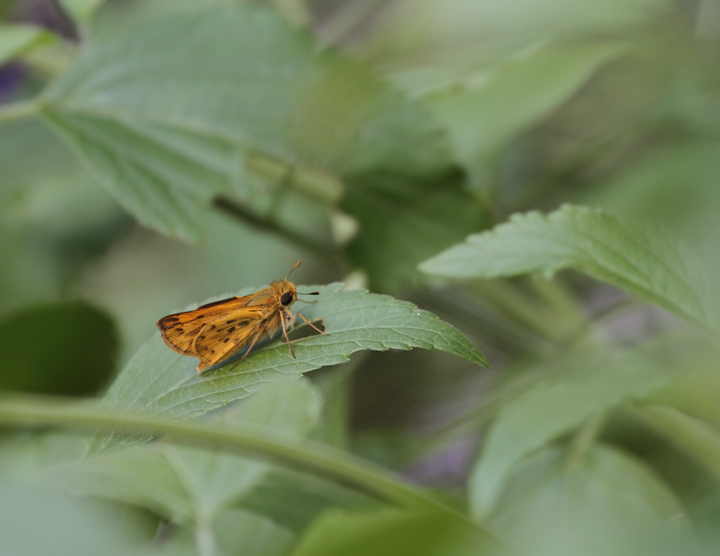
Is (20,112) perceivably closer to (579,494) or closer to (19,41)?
(19,41)

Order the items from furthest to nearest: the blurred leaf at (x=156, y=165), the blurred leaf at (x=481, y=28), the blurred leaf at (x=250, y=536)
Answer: the blurred leaf at (x=481, y=28)
the blurred leaf at (x=156, y=165)
the blurred leaf at (x=250, y=536)

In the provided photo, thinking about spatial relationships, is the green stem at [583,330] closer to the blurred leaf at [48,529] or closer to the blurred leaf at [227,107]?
the blurred leaf at [227,107]

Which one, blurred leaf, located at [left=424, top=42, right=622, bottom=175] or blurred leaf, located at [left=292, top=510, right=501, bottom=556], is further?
blurred leaf, located at [left=424, top=42, right=622, bottom=175]

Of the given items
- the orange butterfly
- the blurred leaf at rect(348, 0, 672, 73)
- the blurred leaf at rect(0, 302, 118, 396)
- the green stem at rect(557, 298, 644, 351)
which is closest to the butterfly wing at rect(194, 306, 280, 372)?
the orange butterfly

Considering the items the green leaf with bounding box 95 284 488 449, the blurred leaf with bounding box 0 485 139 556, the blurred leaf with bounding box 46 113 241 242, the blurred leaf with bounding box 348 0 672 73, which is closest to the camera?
the blurred leaf with bounding box 0 485 139 556

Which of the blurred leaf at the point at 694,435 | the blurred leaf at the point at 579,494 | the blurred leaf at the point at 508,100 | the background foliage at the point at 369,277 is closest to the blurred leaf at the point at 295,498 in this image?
the background foliage at the point at 369,277

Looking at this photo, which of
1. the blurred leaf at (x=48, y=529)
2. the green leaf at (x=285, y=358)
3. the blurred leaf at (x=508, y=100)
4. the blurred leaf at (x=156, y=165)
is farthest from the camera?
the blurred leaf at (x=508, y=100)

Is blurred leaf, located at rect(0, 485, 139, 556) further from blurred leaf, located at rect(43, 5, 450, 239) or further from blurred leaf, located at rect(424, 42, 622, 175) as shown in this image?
blurred leaf, located at rect(424, 42, 622, 175)

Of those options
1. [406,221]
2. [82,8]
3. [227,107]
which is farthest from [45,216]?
[406,221]

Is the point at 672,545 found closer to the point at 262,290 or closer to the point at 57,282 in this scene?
the point at 262,290
